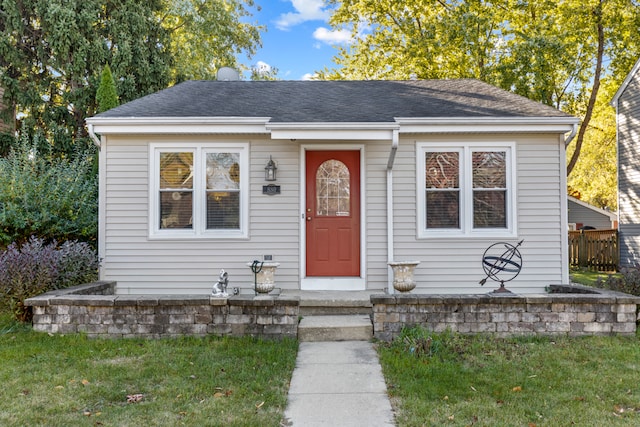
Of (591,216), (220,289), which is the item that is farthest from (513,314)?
(591,216)

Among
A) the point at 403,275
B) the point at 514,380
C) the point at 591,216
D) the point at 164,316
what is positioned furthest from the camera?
the point at 591,216

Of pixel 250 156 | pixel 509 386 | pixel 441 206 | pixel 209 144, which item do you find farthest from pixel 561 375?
pixel 209 144

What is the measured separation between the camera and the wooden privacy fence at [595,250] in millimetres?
12125

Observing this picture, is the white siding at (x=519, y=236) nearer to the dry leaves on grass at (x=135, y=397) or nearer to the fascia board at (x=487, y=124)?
the fascia board at (x=487, y=124)

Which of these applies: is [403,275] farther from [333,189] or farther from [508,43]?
[508,43]

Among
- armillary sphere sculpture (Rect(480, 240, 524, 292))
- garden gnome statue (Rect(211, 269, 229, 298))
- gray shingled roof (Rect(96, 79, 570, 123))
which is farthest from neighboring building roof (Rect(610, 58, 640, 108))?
garden gnome statue (Rect(211, 269, 229, 298))

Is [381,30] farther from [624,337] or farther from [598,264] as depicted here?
[624,337]

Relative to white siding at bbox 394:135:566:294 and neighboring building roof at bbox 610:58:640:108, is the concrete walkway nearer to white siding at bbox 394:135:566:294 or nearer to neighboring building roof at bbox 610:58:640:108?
white siding at bbox 394:135:566:294

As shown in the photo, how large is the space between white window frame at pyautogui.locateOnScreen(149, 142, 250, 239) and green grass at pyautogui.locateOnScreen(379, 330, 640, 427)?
3002 mm

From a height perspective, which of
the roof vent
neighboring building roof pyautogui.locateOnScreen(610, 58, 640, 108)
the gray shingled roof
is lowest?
the gray shingled roof

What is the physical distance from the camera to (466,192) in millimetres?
6262

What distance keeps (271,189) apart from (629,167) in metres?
11.7

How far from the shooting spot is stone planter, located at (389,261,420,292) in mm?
5773

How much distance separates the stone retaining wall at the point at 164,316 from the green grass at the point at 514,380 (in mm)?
1263
